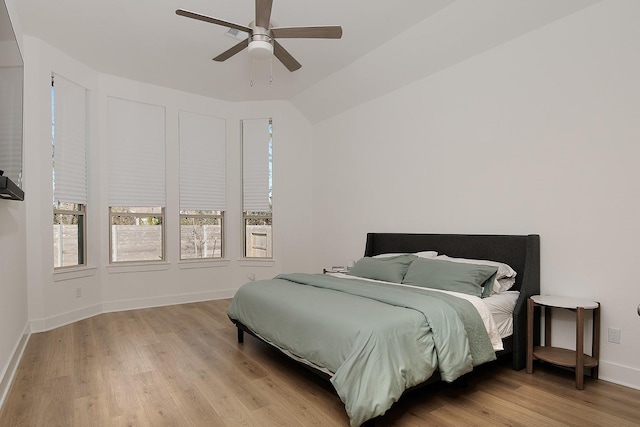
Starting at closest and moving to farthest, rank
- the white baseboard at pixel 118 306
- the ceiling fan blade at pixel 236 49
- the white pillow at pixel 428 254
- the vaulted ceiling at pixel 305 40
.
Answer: the ceiling fan blade at pixel 236 49 → the vaulted ceiling at pixel 305 40 → the white pillow at pixel 428 254 → the white baseboard at pixel 118 306

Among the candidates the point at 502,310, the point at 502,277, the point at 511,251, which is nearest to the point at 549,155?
the point at 511,251

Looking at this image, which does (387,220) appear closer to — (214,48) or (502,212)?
(502,212)

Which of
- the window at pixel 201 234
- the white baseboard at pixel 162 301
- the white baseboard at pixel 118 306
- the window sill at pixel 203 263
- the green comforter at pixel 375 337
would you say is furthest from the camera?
the window at pixel 201 234

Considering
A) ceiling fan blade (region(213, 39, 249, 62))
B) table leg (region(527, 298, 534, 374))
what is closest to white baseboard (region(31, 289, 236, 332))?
ceiling fan blade (region(213, 39, 249, 62))

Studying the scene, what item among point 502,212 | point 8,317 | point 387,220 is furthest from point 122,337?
point 502,212

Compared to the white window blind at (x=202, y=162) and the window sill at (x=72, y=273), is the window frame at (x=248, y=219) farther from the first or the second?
the window sill at (x=72, y=273)

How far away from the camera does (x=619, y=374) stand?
8.93 feet

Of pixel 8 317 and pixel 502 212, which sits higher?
pixel 502 212

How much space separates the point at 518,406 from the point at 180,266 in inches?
186

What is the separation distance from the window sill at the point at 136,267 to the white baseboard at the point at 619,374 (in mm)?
5207

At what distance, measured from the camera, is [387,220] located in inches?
191

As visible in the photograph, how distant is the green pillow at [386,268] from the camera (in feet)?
12.3

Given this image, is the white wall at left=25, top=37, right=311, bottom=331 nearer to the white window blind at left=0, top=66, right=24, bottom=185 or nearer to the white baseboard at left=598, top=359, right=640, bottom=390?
the white window blind at left=0, top=66, right=24, bottom=185

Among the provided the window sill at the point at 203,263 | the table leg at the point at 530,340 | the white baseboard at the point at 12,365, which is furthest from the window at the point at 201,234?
the table leg at the point at 530,340
